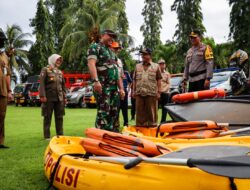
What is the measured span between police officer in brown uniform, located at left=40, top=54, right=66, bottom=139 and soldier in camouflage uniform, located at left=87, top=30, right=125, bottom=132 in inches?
83.0

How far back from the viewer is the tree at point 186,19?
117ft

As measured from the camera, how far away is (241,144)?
347cm

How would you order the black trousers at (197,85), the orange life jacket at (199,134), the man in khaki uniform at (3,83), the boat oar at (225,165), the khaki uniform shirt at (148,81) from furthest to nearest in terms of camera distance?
the khaki uniform shirt at (148,81), the black trousers at (197,85), the man in khaki uniform at (3,83), the orange life jacket at (199,134), the boat oar at (225,165)

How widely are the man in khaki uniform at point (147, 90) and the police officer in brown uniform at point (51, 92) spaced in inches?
59.9

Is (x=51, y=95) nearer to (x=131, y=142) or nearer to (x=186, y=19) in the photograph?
(x=131, y=142)

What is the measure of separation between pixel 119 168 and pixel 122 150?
1.78 feet

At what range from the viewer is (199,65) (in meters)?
7.14

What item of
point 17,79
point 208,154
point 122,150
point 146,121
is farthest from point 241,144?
point 17,79

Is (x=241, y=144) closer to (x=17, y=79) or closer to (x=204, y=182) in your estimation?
(x=204, y=182)

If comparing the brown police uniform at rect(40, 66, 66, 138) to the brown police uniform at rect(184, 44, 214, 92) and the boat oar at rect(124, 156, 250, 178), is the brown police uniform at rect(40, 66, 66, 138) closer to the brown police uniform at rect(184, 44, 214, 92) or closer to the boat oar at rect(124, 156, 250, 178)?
the brown police uniform at rect(184, 44, 214, 92)

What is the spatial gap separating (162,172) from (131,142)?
36.8 inches

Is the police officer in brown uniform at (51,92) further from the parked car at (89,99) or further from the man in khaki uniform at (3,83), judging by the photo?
the parked car at (89,99)

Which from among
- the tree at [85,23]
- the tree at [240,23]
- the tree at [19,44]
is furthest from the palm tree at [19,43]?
the tree at [240,23]

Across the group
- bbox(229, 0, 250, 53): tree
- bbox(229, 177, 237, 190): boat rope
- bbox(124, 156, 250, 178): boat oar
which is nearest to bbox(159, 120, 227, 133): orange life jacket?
bbox(124, 156, 250, 178): boat oar
